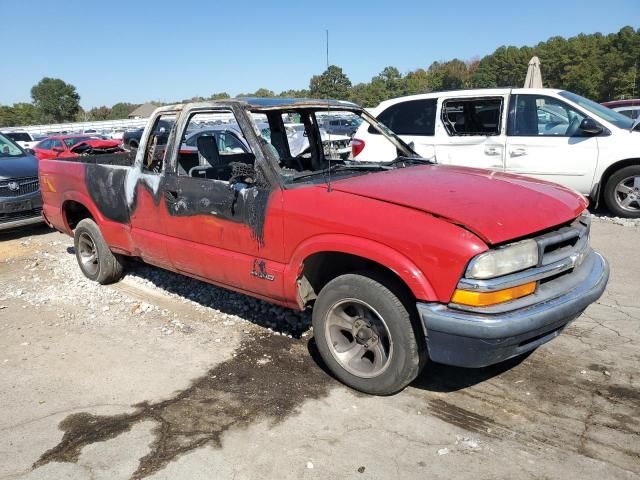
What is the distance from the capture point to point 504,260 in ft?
8.83

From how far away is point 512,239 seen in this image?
9.00 ft

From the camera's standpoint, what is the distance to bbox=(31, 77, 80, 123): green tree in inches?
4289

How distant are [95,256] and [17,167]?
398 centimetres

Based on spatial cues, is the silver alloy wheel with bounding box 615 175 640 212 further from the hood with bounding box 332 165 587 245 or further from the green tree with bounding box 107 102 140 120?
the green tree with bounding box 107 102 140 120

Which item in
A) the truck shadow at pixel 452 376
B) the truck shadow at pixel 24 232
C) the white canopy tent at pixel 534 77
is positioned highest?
the white canopy tent at pixel 534 77

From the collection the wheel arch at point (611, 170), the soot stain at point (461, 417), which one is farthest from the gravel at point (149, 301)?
the wheel arch at point (611, 170)

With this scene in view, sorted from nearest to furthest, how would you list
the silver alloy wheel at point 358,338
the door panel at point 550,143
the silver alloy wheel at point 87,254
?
the silver alloy wheel at point 358,338 < the silver alloy wheel at point 87,254 < the door panel at point 550,143

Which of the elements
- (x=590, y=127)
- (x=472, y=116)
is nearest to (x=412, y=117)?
(x=472, y=116)

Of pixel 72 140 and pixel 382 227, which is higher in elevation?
pixel 382 227

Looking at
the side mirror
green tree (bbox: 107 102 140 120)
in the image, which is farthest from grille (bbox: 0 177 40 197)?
green tree (bbox: 107 102 140 120)

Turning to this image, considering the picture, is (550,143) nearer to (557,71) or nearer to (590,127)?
(590,127)

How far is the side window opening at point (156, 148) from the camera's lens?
4.53m

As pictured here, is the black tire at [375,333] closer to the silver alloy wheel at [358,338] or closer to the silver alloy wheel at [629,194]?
the silver alloy wheel at [358,338]

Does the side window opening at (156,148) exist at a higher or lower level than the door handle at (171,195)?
higher
